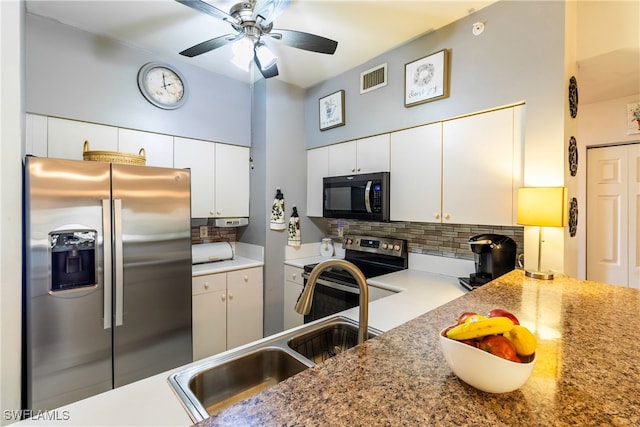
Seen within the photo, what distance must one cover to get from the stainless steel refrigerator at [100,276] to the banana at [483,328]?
1861 millimetres

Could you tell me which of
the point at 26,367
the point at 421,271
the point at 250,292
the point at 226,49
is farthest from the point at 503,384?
the point at 226,49

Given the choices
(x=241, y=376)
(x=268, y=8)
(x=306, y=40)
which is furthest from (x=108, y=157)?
(x=241, y=376)

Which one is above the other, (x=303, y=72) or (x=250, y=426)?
(x=303, y=72)

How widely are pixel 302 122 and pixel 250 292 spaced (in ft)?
5.94

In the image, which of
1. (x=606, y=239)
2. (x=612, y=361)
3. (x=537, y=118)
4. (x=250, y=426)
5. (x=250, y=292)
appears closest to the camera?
(x=250, y=426)

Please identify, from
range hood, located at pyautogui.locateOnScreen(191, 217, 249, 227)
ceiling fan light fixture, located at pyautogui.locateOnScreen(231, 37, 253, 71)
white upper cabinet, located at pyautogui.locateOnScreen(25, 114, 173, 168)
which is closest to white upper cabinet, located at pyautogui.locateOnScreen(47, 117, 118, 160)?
white upper cabinet, located at pyautogui.locateOnScreen(25, 114, 173, 168)

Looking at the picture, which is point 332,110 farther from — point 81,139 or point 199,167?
point 81,139

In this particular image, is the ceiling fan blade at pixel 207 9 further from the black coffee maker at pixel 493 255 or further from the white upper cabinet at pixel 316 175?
the black coffee maker at pixel 493 255

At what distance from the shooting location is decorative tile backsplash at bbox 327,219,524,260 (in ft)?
7.01

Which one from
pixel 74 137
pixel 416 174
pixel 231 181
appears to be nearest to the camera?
pixel 74 137

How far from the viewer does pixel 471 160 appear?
75.7 inches

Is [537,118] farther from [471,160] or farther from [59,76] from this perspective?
[59,76]

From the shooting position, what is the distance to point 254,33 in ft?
5.53

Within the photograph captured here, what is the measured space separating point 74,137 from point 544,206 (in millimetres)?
3045
